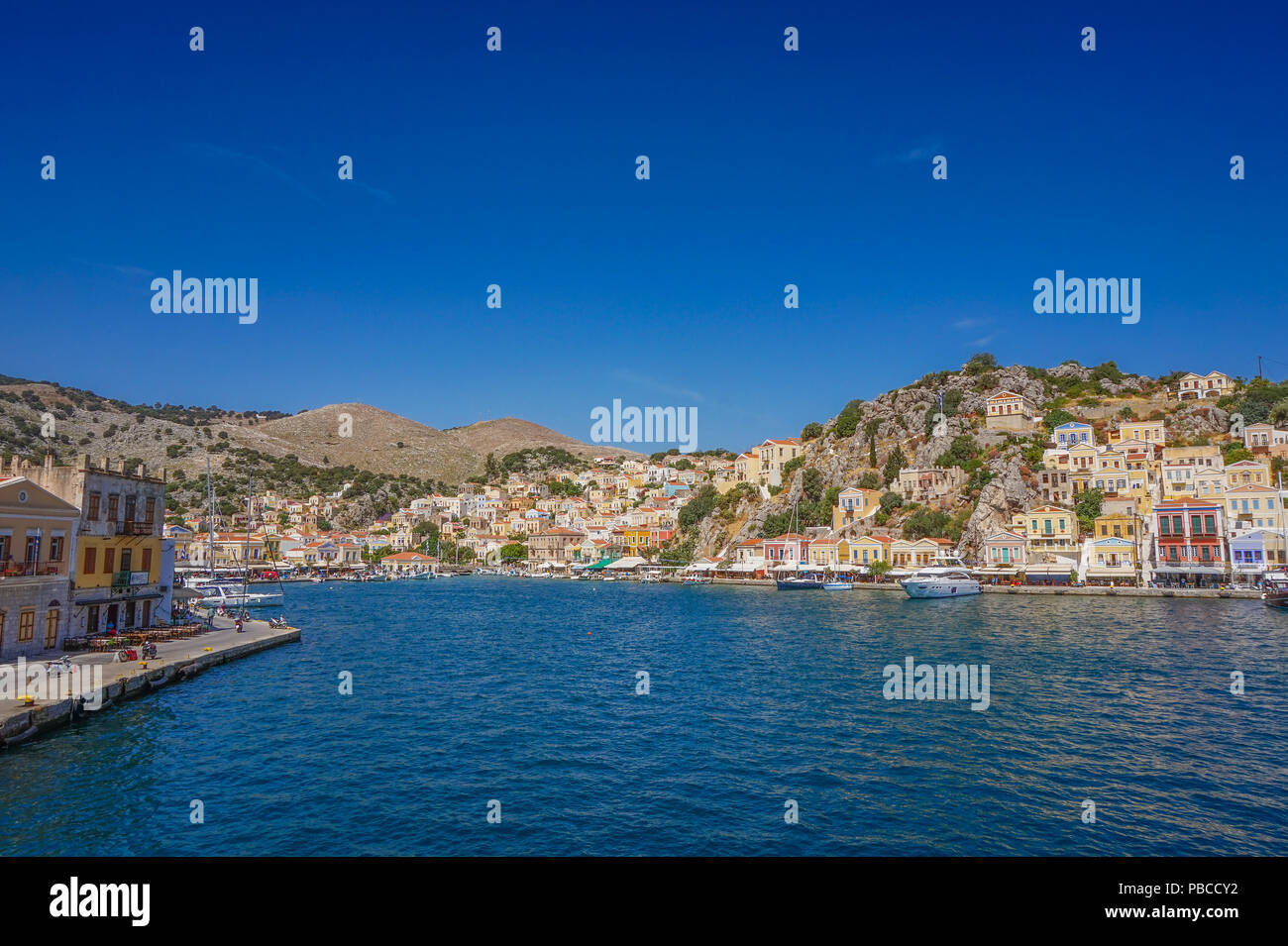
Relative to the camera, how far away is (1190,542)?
2581 inches

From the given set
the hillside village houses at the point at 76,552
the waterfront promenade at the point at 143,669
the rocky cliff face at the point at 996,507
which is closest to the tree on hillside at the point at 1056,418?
the rocky cliff face at the point at 996,507

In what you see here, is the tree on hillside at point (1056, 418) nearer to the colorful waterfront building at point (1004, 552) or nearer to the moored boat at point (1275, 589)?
the colorful waterfront building at point (1004, 552)

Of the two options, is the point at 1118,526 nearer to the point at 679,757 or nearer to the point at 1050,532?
the point at 1050,532

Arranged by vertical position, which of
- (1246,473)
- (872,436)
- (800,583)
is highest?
(872,436)

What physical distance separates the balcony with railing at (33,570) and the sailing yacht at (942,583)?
58.2 meters

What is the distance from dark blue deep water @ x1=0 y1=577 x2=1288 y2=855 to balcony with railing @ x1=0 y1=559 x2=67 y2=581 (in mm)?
5550

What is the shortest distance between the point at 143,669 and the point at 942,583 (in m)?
57.2

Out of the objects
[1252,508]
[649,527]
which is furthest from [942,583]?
[649,527]

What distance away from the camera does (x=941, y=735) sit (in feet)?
68.9

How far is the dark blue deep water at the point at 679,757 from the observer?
14.0 m

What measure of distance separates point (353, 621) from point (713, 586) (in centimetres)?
4496
